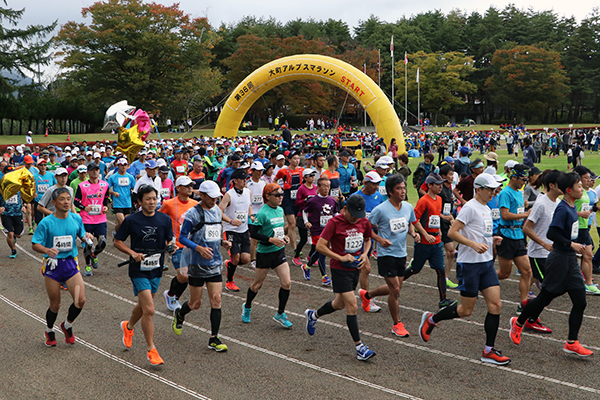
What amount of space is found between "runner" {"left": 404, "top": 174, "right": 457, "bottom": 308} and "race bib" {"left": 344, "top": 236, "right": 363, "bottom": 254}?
1.42 metres

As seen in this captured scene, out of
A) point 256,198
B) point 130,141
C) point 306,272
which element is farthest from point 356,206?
point 130,141

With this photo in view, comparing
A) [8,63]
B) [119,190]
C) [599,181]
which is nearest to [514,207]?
[119,190]

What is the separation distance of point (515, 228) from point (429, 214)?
45.5 inches

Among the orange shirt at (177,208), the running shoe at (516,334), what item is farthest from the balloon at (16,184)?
the running shoe at (516,334)

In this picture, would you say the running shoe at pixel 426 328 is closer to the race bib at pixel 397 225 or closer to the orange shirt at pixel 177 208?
the race bib at pixel 397 225

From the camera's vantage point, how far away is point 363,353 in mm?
6172

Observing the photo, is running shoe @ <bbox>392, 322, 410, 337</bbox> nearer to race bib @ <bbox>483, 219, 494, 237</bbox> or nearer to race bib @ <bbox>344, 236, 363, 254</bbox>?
race bib @ <bbox>344, 236, 363, 254</bbox>

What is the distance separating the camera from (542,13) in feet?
293

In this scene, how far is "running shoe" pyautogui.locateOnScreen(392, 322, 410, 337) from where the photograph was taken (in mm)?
6965

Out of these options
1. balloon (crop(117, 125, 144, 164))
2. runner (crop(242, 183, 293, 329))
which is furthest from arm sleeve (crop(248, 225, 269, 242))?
balloon (crop(117, 125, 144, 164))

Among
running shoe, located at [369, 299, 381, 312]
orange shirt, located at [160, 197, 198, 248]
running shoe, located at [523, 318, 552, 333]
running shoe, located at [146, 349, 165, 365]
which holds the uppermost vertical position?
orange shirt, located at [160, 197, 198, 248]

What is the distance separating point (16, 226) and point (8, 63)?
143ft

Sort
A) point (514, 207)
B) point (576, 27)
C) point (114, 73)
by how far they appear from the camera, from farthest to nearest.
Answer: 1. point (576, 27)
2. point (114, 73)
3. point (514, 207)

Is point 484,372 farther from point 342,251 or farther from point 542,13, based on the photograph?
point 542,13
